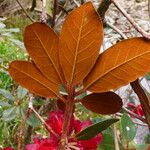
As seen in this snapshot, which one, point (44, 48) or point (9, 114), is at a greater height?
point (9, 114)

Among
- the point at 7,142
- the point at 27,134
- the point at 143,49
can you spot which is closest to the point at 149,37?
the point at 143,49

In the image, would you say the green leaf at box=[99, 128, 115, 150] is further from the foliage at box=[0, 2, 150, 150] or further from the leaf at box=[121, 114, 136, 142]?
the foliage at box=[0, 2, 150, 150]

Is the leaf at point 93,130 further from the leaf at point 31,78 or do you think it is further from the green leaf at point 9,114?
the green leaf at point 9,114

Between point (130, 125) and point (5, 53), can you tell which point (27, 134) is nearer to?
point (130, 125)

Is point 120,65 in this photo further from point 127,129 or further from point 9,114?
point 9,114

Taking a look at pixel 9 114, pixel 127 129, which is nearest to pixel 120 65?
pixel 127 129

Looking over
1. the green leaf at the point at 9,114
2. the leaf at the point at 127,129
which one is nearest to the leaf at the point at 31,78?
the leaf at the point at 127,129
